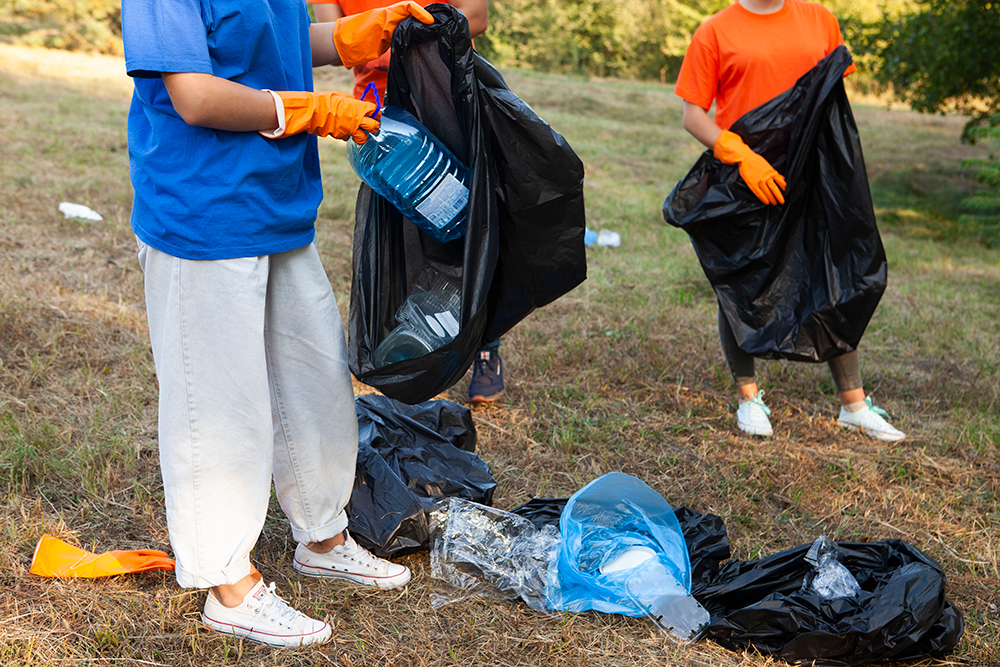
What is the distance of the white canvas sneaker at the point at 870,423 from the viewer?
287 centimetres

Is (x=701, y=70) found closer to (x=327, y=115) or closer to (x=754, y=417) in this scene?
(x=754, y=417)

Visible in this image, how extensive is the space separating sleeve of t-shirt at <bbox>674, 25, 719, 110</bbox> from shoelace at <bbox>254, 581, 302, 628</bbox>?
2.13 metres

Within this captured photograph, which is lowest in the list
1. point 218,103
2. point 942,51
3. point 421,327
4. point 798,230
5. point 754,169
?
point 421,327

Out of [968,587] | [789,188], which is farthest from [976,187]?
[968,587]

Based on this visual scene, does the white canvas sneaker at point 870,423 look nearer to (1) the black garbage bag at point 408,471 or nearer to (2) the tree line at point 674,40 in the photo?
(1) the black garbage bag at point 408,471

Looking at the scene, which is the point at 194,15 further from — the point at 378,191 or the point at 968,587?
the point at 968,587

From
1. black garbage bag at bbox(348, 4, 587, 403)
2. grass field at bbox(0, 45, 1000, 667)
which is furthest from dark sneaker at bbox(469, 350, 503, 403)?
black garbage bag at bbox(348, 4, 587, 403)

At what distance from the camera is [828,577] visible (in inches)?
71.9

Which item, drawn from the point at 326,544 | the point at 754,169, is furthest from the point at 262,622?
the point at 754,169

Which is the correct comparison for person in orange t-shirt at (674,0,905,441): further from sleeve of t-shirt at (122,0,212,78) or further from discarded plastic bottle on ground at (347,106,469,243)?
sleeve of t-shirt at (122,0,212,78)

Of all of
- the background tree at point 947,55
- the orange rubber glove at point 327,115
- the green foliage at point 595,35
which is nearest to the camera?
the orange rubber glove at point 327,115

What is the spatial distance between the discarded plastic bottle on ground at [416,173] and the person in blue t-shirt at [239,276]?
20cm

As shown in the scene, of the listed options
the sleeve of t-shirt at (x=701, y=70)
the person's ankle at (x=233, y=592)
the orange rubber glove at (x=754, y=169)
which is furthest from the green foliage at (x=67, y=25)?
the person's ankle at (x=233, y=592)

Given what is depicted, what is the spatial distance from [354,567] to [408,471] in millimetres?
377
